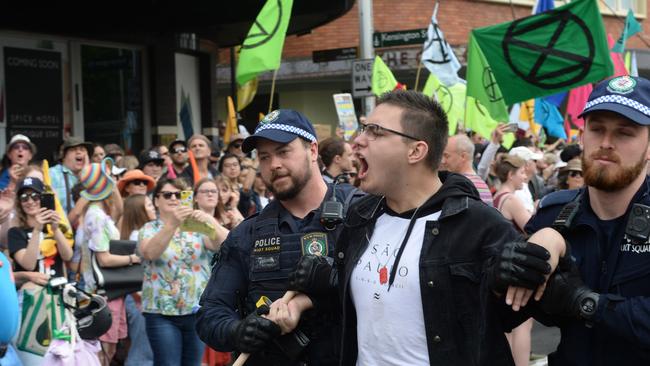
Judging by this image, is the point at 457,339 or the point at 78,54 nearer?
the point at 457,339

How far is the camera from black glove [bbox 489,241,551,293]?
2.61m

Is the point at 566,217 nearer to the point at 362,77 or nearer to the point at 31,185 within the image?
the point at 31,185

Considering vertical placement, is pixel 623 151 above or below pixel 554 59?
below

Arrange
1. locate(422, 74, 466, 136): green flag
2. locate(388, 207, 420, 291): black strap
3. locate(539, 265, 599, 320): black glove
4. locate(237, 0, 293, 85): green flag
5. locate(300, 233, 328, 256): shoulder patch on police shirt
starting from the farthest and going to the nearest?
locate(422, 74, 466, 136): green flag → locate(237, 0, 293, 85): green flag → locate(300, 233, 328, 256): shoulder patch on police shirt → locate(388, 207, 420, 291): black strap → locate(539, 265, 599, 320): black glove

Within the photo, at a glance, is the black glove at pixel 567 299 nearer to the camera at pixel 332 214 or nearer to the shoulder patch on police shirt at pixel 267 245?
the camera at pixel 332 214

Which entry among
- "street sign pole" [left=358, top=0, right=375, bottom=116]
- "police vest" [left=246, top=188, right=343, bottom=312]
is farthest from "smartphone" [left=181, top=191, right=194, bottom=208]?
"street sign pole" [left=358, top=0, right=375, bottom=116]

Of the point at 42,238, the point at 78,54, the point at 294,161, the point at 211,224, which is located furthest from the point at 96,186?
the point at 78,54

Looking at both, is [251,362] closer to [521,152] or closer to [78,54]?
[521,152]

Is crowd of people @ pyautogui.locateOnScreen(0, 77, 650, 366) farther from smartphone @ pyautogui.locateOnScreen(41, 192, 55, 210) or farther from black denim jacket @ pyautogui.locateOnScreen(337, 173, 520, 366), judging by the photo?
smartphone @ pyautogui.locateOnScreen(41, 192, 55, 210)

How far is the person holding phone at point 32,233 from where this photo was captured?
641 centimetres

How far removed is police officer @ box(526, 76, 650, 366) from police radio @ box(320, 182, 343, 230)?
923mm

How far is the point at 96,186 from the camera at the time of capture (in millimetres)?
7406

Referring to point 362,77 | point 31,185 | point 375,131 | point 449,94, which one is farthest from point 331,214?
point 449,94

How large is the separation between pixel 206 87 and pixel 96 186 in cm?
974
